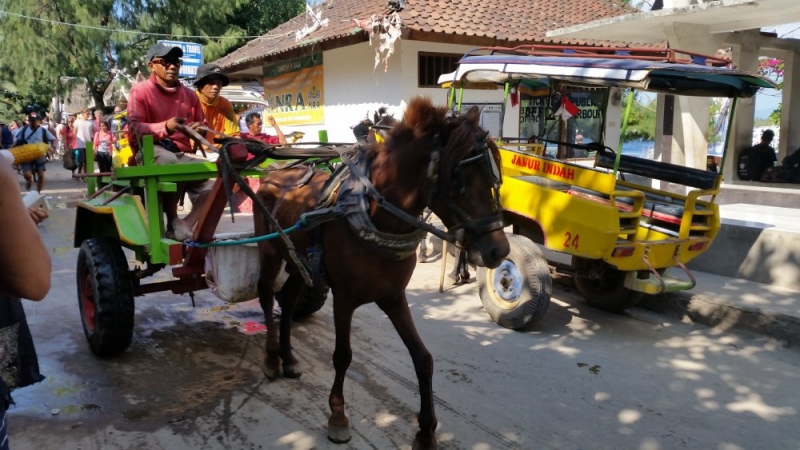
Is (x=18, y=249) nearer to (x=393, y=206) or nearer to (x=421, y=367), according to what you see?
(x=393, y=206)

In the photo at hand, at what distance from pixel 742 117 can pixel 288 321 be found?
11338mm

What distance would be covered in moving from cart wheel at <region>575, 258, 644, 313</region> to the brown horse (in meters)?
2.79

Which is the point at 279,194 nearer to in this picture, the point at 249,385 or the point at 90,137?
the point at 249,385

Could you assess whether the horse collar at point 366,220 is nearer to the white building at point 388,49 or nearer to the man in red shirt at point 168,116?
the man in red shirt at point 168,116

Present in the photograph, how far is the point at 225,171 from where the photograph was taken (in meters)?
3.97

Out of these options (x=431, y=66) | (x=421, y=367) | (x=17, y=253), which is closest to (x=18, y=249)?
(x=17, y=253)

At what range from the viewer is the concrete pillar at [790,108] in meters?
12.5

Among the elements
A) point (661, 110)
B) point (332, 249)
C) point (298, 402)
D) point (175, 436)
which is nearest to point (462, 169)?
point (332, 249)

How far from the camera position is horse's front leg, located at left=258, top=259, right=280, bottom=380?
433cm

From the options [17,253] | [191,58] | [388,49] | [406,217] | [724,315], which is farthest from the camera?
[191,58]

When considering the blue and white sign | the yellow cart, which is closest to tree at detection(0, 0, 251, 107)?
the blue and white sign

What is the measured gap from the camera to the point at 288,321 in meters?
4.46

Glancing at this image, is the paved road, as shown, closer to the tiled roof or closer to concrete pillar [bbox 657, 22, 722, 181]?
concrete pillar [bbox 657, 22, 722, 181]

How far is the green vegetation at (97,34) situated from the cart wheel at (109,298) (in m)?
19.4
